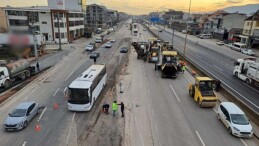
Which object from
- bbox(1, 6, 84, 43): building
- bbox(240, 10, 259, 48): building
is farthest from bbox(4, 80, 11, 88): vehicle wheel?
bbox(240, 10, 259, 48): building

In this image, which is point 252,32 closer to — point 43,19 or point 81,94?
point 43,19

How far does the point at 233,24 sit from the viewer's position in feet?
297

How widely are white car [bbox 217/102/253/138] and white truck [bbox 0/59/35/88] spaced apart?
1038 inches

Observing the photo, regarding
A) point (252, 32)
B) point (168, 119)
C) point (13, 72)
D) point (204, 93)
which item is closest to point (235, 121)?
point (204, 93)

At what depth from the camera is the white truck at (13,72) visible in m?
27.9

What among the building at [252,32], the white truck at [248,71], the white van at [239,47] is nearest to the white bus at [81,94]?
the white truck at [248,71]

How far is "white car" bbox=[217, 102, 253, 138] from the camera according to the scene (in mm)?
16969

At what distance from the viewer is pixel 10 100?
78.5 feet

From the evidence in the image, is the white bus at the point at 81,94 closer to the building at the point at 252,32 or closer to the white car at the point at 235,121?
the white car at the point at 235,121

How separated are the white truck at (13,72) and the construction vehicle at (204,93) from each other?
2422 centimetres

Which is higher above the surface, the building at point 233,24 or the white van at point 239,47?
the building at point 233,24

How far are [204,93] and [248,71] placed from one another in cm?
1332

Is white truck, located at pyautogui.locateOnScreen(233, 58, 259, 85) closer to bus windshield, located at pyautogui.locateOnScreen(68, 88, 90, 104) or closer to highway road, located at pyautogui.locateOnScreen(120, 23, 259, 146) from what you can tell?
highway road, located at pyautogui.locateOnScreen(120, 23, 259, 146)

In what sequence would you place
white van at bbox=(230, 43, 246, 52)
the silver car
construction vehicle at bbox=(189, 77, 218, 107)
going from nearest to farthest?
1. the silver car
2. construction vehicle at bbox=(189, 77, 218, 107)
3. white van at bbox=(230, 43, 246, 52)
